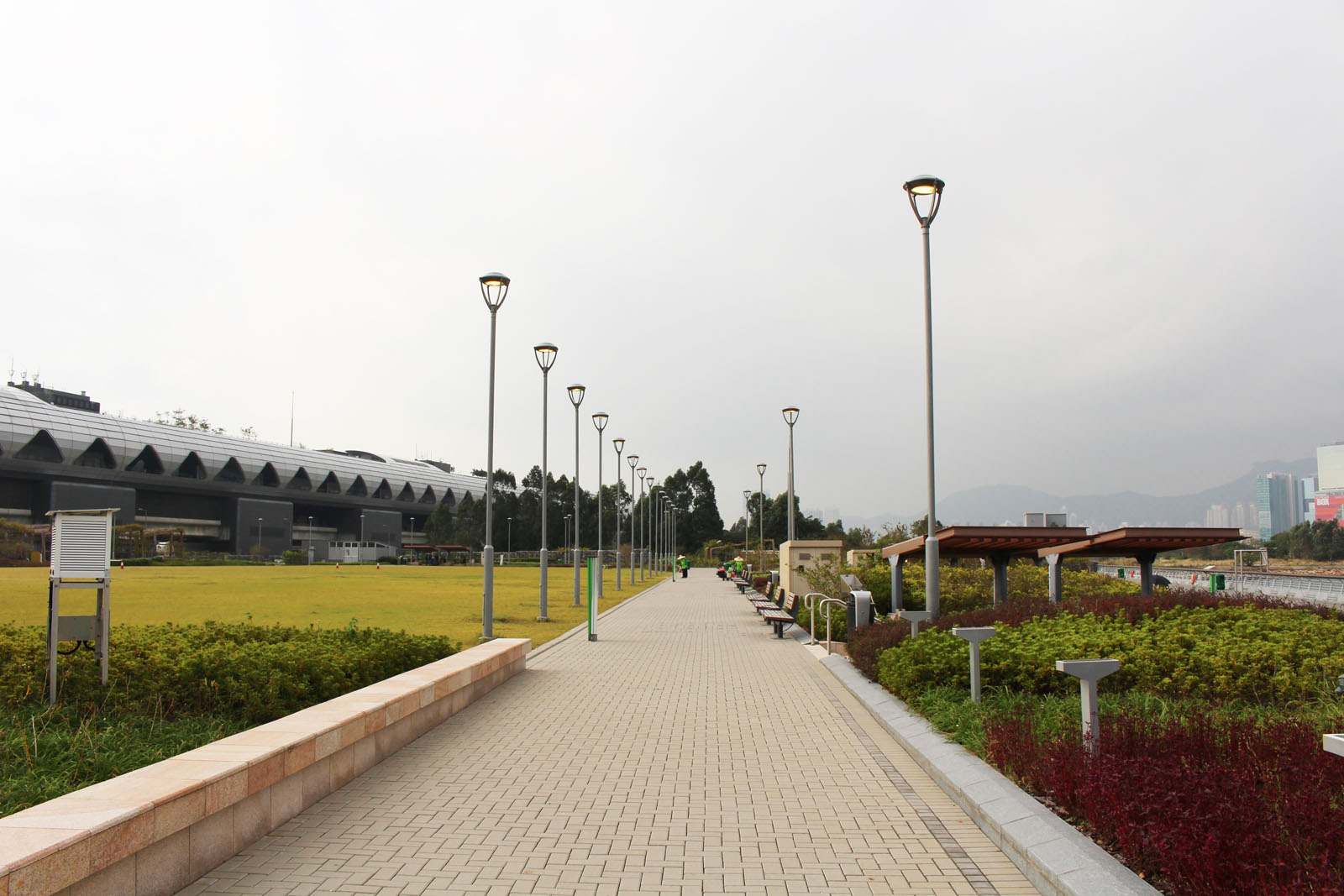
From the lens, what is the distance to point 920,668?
29.6ft

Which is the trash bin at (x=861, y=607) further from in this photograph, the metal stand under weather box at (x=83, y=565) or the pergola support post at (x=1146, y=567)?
the metal stand under weather box at (x=83, y=565)

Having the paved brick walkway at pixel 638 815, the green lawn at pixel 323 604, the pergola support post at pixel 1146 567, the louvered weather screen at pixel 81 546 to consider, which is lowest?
the green lawn at pixel 323 604

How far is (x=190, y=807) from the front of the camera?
181 inches

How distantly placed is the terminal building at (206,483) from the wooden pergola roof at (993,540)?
261 ft

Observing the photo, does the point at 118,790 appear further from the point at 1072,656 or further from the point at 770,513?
the point at 770,513

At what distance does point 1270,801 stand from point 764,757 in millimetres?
3934

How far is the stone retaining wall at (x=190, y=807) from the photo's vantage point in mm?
3766

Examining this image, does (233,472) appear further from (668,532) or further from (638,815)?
(638,815)

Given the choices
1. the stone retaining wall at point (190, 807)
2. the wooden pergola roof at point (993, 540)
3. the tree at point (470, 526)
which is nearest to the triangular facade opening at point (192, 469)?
the tree at point (470, 526)

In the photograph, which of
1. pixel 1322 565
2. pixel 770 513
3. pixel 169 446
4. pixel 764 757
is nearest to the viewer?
pixel 764 757

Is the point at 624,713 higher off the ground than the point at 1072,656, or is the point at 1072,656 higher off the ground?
the point at 1072,656

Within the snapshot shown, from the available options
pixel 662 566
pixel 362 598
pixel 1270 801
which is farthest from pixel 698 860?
pixel 662 566

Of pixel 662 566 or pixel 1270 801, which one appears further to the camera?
pixel 662 566

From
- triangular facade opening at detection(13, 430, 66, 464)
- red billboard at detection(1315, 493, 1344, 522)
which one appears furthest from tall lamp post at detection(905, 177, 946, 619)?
red billboard at detection(1315, 493, 1344, 522)
